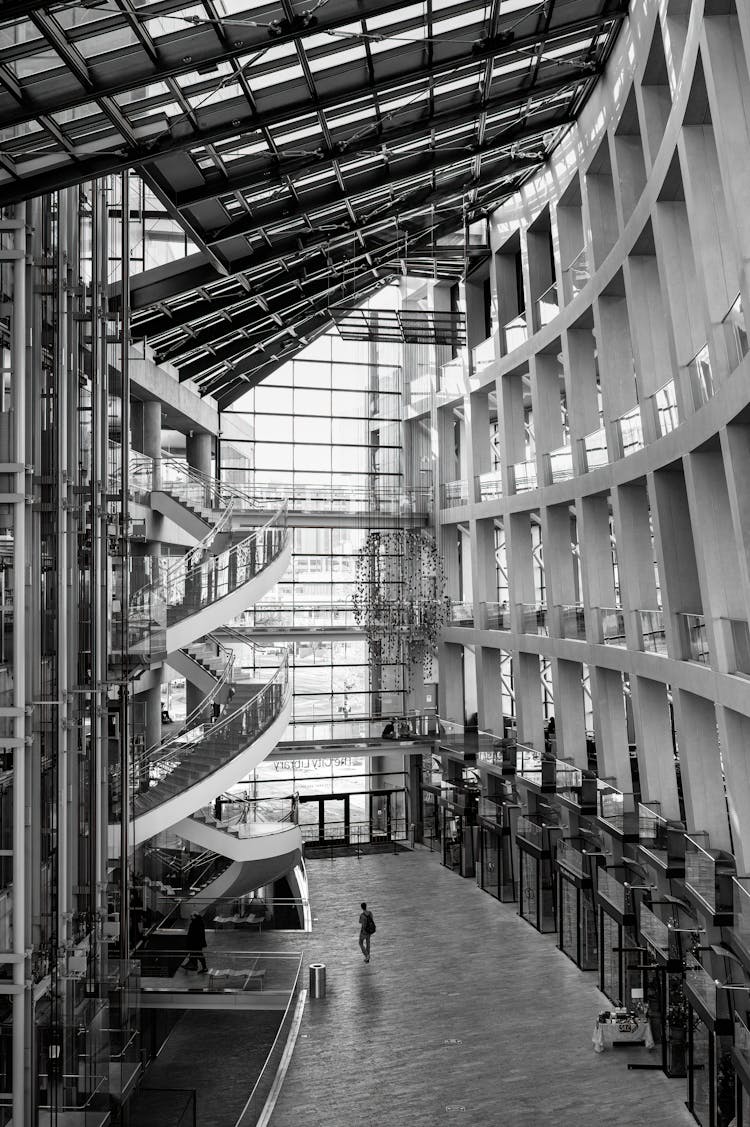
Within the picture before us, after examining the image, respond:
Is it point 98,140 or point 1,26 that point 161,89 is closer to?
point 98,140

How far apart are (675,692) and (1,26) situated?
11146 mm

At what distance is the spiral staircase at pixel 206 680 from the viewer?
48.4 ft

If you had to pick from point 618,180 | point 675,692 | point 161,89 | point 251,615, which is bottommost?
point 675,692

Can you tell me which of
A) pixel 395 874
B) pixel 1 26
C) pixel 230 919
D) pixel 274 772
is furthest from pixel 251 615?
pixel 1 26

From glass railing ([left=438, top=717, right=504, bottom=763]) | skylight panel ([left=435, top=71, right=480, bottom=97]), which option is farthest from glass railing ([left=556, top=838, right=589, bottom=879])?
skylight panel ([left=435, top=71, right=480, bottom=97])

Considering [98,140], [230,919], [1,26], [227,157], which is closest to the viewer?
[1,26]

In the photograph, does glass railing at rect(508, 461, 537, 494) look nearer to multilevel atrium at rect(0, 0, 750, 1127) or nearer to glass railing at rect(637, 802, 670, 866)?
multilevel atrium at rect(0, 0, 750, 1127)

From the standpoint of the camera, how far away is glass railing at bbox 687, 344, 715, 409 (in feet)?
39.1

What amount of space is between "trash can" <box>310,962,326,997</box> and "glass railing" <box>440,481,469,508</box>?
14163mm

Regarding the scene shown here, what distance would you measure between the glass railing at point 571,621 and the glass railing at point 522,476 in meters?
3.43

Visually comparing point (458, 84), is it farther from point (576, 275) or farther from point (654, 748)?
point (654, 748)

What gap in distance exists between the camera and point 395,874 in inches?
945

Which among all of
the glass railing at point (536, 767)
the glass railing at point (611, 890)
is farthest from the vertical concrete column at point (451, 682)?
the glass railing at point (611, 890)

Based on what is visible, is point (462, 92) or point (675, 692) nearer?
point (675, 692)
